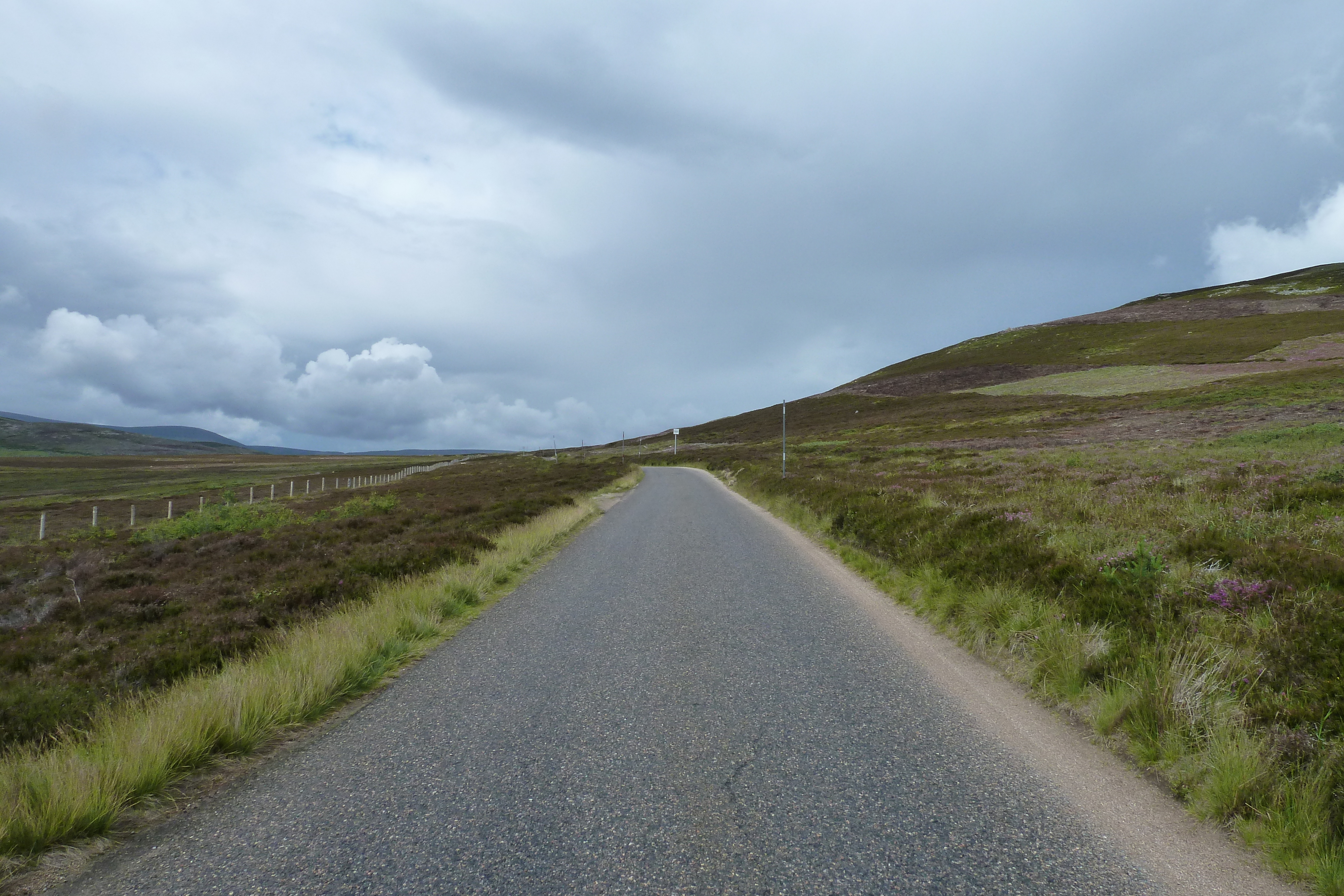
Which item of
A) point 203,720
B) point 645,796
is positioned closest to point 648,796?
point 645,796

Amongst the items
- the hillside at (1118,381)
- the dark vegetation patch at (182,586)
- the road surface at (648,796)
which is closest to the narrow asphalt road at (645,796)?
the road surface at (648,796)

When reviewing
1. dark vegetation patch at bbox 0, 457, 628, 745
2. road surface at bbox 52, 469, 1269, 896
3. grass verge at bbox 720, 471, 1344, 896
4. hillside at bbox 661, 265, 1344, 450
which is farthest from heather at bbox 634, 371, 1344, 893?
hillside at bbox 661, 265, 1344, 450

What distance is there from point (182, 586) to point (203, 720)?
426 inches

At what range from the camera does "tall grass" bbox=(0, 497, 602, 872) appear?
345 cm

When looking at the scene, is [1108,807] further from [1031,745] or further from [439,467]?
[439,467]

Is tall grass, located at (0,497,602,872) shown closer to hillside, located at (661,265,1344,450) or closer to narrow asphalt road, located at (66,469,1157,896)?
narrow asphalt road, located at (66,469,1157,896)

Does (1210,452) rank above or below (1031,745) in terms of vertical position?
above

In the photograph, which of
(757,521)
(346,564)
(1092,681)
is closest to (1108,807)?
(1092,681)

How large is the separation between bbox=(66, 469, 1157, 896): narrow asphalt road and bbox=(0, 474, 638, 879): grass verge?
358mm

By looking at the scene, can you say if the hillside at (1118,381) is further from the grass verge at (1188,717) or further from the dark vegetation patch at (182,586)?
the dark vegetation patch at (182,586)

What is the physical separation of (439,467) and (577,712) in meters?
91.6

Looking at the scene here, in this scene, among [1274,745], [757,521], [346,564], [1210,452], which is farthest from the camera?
[1210,452]

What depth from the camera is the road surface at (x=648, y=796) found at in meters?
3.17

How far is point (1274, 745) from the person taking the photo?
3.80m
